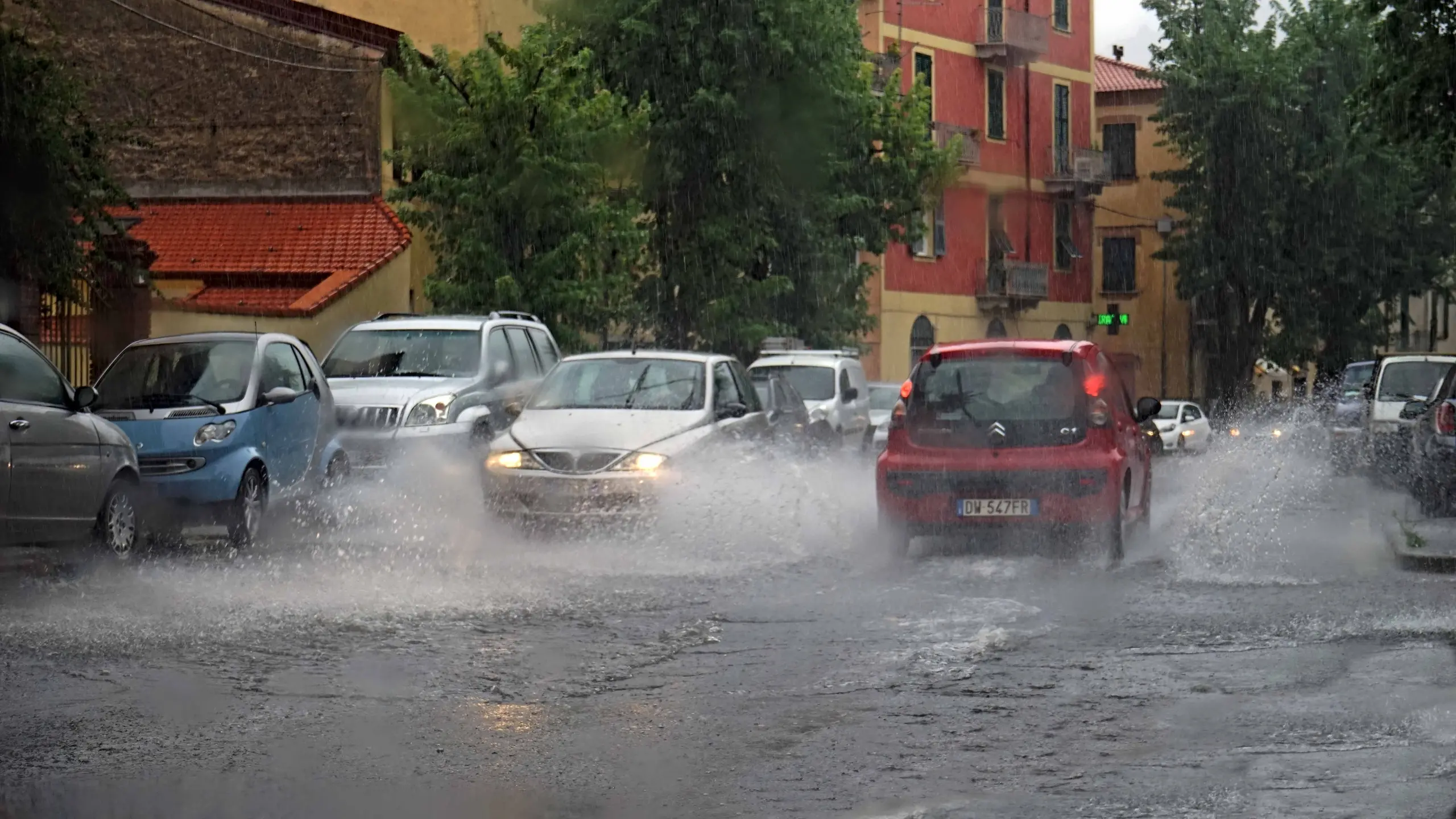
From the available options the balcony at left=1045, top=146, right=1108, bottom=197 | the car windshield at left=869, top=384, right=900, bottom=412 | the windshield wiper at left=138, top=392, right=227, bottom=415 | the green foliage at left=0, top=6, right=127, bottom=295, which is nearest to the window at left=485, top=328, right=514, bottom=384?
the green foliage at left=0, top=6, right=127, bottom=295

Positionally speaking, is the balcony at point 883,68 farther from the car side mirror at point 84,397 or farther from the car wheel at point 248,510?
the car side mirror at point 84,397

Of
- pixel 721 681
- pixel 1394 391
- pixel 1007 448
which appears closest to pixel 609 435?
pixel 1007 448

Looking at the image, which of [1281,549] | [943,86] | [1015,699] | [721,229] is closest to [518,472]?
[1281,549]

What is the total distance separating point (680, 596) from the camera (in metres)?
12.9

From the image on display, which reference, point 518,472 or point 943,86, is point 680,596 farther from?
point 943,86

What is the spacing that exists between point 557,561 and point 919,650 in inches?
195

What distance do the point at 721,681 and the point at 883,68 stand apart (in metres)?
43.4

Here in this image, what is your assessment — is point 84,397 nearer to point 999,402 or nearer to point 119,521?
point 119,521

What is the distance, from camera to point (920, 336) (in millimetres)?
57312

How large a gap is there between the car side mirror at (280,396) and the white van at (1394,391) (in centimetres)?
1615

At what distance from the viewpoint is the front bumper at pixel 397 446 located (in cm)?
1900

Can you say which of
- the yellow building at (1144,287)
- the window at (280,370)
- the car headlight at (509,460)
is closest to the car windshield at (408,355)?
the window at (280,370)

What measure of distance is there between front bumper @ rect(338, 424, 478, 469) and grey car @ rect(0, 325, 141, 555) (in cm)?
A: 426

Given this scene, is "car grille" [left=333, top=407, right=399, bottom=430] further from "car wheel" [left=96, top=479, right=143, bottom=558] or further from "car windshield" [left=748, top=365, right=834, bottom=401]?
"car windshield" [left=748, top=365, right=834, bottom=401]
